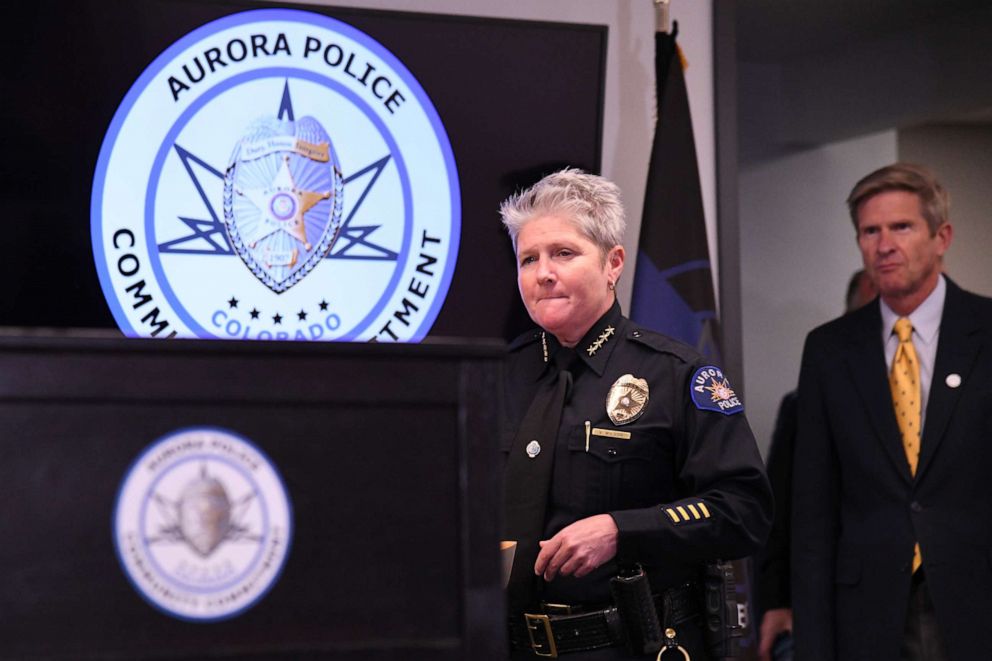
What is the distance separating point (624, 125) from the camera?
10.5 feet

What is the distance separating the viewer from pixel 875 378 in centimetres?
294

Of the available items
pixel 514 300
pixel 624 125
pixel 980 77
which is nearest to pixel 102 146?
pixel 514 300

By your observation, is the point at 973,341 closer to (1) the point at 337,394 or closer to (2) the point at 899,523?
(2) the point at 899,523

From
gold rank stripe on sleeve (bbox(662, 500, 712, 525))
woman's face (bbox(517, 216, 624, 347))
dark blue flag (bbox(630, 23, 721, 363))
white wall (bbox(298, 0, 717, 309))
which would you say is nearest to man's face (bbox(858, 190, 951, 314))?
dark blue flag (bbox(630, 23, 721, 363))

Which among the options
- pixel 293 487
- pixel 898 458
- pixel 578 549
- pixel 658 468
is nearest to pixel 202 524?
pixel 293 487

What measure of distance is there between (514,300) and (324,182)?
0.55 meters

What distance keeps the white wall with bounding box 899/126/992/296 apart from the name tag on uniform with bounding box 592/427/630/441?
403 cm

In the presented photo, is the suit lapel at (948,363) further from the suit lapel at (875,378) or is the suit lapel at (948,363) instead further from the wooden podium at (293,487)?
the wooden podium at (293,487)

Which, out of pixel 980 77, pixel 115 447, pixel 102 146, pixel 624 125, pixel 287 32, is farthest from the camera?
pixel 980 77

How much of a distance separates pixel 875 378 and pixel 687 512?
1.15 metres

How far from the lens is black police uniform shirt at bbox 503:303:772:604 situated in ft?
6.52

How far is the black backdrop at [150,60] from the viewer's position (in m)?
2.66

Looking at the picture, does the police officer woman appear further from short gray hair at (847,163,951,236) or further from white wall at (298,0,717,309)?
short gray hair at (847,163,951,236)

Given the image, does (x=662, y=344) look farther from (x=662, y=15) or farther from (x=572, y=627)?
(x=662, y=15)
